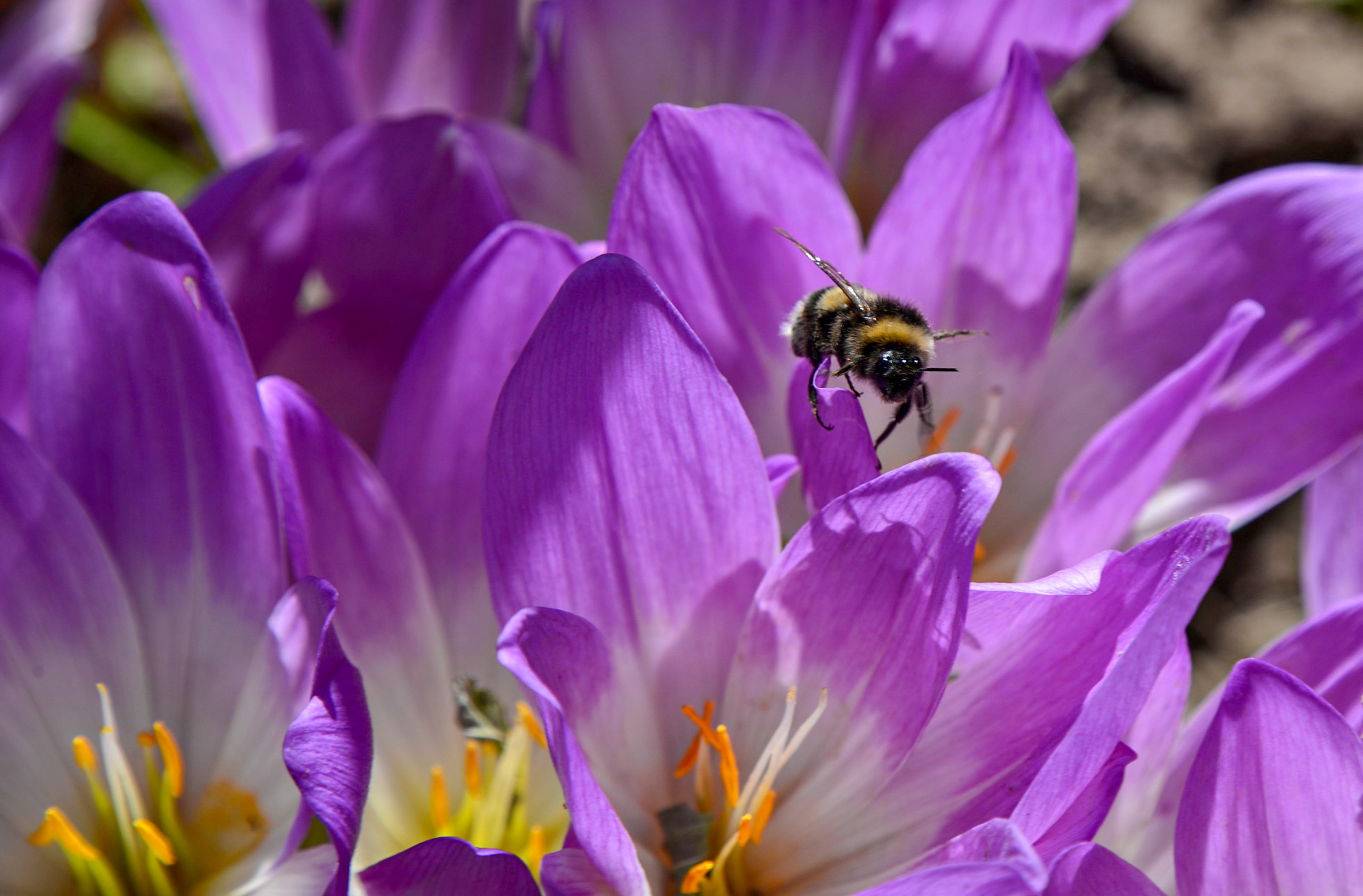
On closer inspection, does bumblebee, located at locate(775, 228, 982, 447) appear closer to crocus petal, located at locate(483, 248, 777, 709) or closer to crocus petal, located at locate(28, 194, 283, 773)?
crocus petal, located at locate(483, 248, 777, 709)

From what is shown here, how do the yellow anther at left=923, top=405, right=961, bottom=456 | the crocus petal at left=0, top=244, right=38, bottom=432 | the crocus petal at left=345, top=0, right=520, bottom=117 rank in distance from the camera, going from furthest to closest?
the crocus petal at left=345, top=0, right=520, bottom=117, the yellow anther at left=923, top=405, right=961, bottom=456, the crocus petal at left=0, top=244, right=38, bottom=432

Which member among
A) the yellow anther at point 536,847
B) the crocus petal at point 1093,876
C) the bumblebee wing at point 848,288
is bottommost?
the yellow anther at point 536,847

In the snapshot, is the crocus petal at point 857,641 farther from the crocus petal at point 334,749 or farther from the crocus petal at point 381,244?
the crocus petal at point 381,244

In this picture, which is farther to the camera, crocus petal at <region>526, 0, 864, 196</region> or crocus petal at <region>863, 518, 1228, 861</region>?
crocus petal at <region>526, 0, 864, 196</region>

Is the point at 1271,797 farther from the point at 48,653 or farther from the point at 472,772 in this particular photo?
the point at 48,653

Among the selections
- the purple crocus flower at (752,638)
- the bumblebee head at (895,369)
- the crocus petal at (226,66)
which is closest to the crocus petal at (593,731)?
the purple crocus flower at (752,638)

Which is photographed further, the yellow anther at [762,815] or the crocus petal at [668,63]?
the crocus petal at [668,63]

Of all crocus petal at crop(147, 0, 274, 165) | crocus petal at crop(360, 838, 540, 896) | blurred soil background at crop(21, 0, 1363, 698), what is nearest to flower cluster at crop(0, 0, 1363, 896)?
crocus petal at crop(360, 838, 540, 896)
